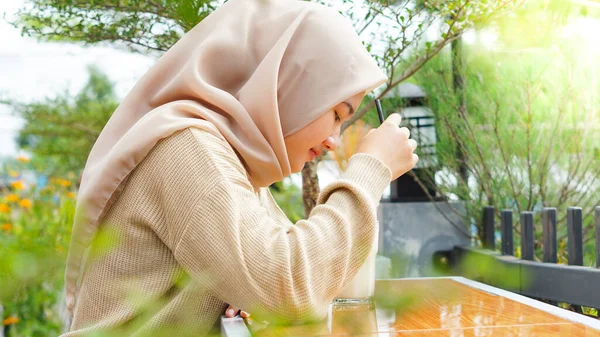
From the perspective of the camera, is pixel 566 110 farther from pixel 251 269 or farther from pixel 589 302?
pixel 251 269

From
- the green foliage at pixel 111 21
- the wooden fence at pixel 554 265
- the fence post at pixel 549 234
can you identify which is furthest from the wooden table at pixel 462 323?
the green foliage at pixel 111 21

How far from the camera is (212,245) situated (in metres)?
0.99

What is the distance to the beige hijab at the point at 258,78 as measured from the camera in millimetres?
1260

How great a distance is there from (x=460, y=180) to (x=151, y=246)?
7.99ft

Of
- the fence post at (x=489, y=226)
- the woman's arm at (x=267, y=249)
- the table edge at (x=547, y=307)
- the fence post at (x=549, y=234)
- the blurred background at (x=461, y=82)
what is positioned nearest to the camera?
the woman's arm at (x=267, y=249)

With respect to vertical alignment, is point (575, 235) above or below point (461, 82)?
below

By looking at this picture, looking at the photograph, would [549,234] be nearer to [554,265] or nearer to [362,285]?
[554,265]

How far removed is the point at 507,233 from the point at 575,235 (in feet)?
1.63

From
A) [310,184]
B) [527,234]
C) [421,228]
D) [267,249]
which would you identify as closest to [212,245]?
[267,249]

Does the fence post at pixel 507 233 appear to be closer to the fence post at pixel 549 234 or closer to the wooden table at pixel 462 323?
the fence post at pixel 549 234

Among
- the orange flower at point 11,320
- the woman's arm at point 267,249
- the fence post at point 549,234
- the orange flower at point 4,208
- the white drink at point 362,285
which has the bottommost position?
the fence post at point 549,234

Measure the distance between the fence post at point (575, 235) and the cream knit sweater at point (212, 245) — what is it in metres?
1.45

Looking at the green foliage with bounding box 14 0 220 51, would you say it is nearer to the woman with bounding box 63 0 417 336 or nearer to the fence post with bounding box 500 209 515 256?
the woman with bounding box 63 0 417 336

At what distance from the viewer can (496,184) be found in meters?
3.11
